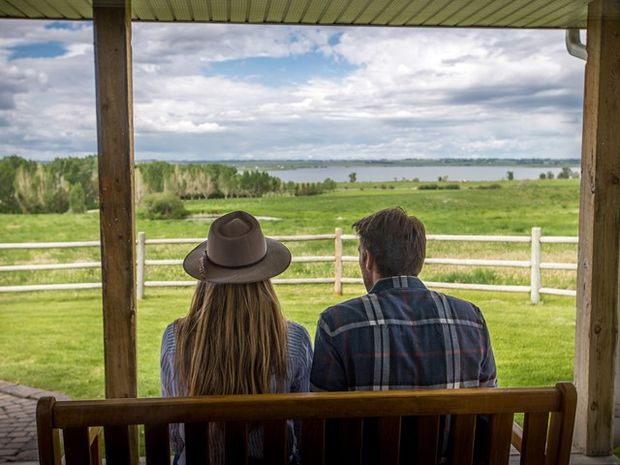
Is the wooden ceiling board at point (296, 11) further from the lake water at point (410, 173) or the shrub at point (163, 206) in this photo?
the lake water at point (410, 173)

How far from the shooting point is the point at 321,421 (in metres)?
1.45

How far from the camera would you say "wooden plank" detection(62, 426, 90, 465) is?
4.71 feet

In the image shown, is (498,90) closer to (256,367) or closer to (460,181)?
(460,181)

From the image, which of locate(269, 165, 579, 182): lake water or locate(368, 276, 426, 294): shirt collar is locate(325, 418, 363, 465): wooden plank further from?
locate(269, 165, 579, 182): lake water

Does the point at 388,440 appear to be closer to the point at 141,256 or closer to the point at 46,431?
the point at 46,431

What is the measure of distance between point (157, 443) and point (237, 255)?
0.51 meters

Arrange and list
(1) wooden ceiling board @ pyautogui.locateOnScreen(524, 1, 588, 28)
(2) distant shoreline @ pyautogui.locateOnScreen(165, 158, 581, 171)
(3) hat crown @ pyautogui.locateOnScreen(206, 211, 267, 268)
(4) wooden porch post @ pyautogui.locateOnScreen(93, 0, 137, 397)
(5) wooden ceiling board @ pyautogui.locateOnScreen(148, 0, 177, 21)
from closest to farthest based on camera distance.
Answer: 1. (3) hat crown @ pyautogui.locateOnScreen(206, 211, 267, 268)
2. (4) wooden porch post @ pyautogui.locateOnScreen(93, 0, 137, 397)
3. (5) wooden ceiling board @ pyautogui.locateOnScreen(148, 0, 177, 21)
4. (1) wooden ceiling board @ pyautogui.locateOnScreen(524, 1, 588, 28)
5. (2) distant shoreline @ pyautogui.locateOnScreen(165, 158, 581, 171)

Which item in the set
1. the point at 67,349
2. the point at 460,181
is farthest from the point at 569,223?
the point at 67,349

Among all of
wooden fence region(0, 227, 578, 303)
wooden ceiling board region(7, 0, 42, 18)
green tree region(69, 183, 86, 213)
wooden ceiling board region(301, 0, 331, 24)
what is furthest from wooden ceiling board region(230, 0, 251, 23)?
green tree region(69, 183, 86, 213)

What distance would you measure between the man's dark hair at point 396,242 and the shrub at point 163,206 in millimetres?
10131

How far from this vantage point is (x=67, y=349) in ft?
28.0

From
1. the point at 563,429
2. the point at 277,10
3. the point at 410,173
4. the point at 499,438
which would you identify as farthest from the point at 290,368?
the point at 410,173

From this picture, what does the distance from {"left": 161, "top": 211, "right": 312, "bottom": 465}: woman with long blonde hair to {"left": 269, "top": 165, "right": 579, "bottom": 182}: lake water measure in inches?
405

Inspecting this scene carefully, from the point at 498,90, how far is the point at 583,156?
38.2 feet
